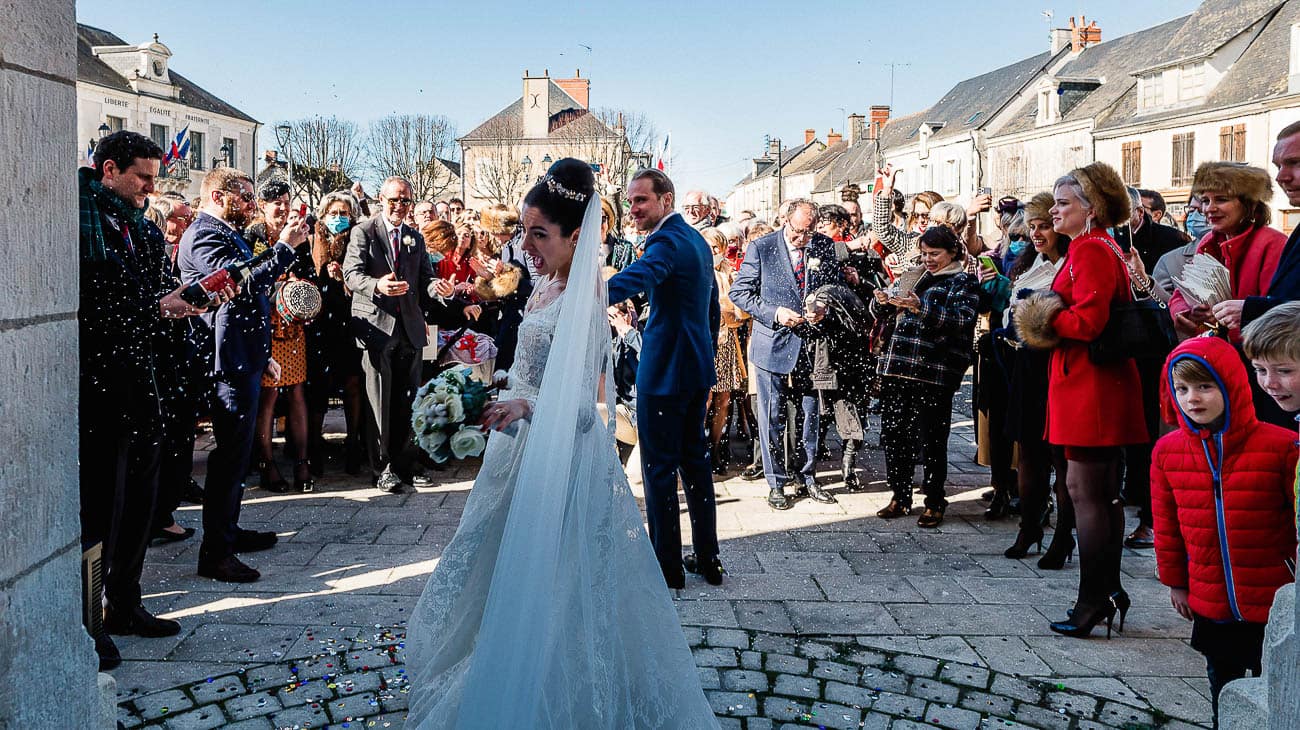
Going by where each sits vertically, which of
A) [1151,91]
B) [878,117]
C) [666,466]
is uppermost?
[878,117]

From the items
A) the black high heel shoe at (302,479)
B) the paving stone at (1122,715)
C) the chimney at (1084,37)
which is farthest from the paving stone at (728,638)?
the chimney at (1084,37)

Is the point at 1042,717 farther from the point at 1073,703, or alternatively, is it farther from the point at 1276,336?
the point at 1276,336

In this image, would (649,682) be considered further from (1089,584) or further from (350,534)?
(350,534)

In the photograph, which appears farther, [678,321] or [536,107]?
[536,107]

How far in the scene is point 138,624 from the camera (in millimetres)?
4719

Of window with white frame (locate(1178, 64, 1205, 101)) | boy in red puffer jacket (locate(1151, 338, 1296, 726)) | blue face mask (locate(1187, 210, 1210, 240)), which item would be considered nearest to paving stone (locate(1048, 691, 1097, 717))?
boy in red puffer jacket (locate(1151, 338, 1296, 726))

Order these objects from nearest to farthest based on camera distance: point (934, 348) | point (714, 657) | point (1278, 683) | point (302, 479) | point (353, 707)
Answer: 1. point (1278, 683)
2. point (353, 707)
3. point (714, 657)
4. point (934, 348)
5. point (302, 479)

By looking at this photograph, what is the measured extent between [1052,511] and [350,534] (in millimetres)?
5055

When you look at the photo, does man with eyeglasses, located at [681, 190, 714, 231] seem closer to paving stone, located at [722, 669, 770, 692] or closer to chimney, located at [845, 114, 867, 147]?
paving stone, located at [722, 669, 770, 692]

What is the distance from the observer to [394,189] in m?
7.96

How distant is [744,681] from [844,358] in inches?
165

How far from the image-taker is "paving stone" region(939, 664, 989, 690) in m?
4.20

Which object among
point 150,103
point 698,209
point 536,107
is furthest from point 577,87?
point 698,209

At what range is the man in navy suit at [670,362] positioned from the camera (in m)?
5.47
